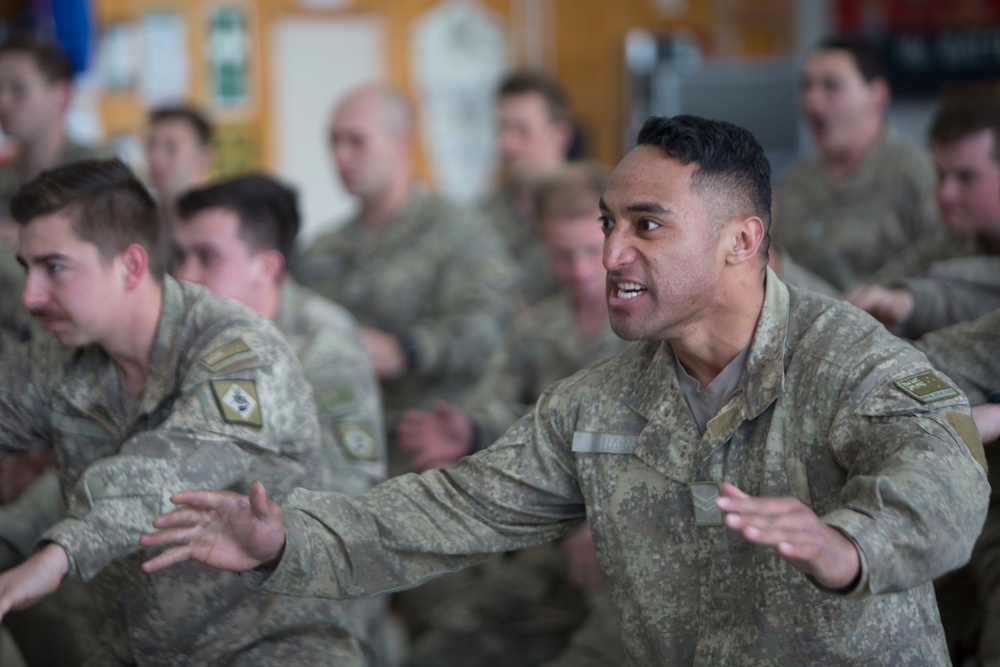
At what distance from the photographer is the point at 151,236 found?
8.80 ft

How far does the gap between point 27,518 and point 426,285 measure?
75.5 inches

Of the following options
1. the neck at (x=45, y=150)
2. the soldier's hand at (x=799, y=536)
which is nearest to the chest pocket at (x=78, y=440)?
the soldier's hand at (x=799, y=536)

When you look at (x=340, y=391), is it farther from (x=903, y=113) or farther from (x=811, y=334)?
(x=903, y=113)

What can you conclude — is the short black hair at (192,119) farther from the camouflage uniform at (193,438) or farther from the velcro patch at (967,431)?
the velcro patch at (967,431)

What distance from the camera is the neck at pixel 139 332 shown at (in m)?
2.60

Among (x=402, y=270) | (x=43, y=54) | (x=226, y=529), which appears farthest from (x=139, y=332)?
(x=43, y=54)

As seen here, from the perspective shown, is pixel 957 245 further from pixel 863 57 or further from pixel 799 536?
pixel 799 536

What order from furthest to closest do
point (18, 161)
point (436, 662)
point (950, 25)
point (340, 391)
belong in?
1. point (950, 25)
2. point (18, 161)
3. point (436, 662)
4. point (340, 391)

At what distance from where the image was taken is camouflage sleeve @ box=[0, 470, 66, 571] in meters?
2.96

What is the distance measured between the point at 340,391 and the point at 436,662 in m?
0.91

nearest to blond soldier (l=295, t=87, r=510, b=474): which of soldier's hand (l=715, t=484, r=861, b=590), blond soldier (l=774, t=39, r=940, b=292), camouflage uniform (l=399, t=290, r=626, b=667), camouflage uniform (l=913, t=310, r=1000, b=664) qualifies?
camouflage uniform (l=399, t=290, r=626, b=667)

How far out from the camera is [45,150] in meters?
4.70

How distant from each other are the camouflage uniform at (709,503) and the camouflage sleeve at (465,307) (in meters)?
2.01

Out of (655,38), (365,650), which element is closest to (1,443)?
(365,650)
